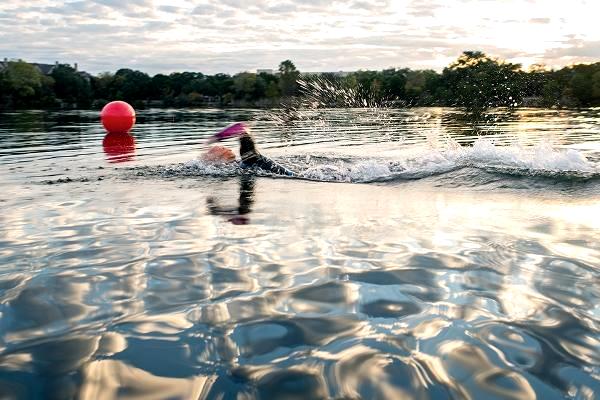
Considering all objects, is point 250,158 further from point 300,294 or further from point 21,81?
point 21,81

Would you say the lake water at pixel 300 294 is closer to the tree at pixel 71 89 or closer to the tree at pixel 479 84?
the tree at pixel 479 84

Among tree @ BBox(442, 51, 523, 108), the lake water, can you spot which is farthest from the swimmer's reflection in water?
tree @ BBox(442, 51, 523, 108)

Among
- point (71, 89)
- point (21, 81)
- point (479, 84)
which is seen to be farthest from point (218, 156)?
point (71, 89)

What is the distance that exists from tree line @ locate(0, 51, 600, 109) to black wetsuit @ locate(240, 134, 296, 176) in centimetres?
3653

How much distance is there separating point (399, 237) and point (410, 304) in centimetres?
218

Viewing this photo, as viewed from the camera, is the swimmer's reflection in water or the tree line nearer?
the swimmer's reflection in water

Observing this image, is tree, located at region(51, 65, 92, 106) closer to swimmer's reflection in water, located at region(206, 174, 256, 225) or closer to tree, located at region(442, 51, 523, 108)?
tree, located at region(442, 51, 523, 108)

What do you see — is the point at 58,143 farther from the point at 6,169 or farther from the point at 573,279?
the point at 573,279

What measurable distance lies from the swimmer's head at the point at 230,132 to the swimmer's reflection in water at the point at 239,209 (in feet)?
5.95

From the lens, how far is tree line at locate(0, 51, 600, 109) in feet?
231

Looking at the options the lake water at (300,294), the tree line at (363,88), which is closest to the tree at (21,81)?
the tree line at (363,88)

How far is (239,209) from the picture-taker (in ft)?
26.5

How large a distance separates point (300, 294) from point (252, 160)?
8.62 meters

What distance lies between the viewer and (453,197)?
918cm
